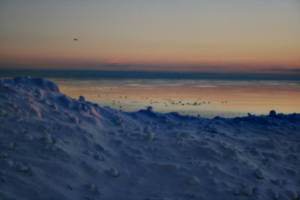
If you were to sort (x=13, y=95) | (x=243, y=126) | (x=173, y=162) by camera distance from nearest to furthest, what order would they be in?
(x=173, y=162), (x=13, y=95), (x=243, y=126)

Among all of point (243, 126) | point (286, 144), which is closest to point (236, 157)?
point (286, 144)

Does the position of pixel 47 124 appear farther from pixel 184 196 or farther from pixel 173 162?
pixel 184 196

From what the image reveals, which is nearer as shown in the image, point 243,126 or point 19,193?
point 19,193

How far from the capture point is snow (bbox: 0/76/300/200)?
419cm

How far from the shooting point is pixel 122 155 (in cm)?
521

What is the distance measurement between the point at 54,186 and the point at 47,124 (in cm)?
165

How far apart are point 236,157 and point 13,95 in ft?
14.2

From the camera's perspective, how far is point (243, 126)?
7629mm

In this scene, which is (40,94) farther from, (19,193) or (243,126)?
(243,126)

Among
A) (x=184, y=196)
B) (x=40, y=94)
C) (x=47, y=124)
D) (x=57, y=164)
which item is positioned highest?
(x=40, y=94)

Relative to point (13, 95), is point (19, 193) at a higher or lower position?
lower

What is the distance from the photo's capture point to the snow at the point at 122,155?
4.19 m

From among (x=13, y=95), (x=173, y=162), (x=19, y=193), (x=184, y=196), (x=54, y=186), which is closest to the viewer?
(x=19, y=193)

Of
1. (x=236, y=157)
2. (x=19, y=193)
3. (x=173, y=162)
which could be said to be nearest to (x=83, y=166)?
(x=19, y=193)
